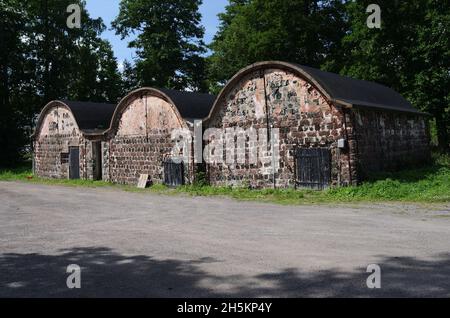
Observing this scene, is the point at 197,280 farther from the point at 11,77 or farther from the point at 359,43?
the point at 11,77

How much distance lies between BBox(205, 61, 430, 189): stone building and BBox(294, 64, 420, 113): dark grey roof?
0.20 feet

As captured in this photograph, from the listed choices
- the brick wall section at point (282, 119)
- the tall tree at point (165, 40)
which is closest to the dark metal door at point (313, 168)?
the brick wall section at point (282, 119)

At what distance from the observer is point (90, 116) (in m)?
27.6

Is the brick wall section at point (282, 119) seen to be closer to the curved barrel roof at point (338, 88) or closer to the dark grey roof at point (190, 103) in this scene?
the curved barrel roof at point (338, 88)

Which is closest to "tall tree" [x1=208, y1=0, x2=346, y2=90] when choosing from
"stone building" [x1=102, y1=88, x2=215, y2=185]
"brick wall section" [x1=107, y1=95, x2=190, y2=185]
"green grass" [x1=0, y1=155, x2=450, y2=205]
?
"stone building" [x1=102, y1=88, x2=215, y2=185]

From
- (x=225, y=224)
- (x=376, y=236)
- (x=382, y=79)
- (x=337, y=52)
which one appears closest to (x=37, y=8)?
(x=337, y=52)

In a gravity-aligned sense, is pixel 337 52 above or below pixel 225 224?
above

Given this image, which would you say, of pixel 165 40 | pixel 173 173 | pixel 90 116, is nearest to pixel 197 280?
pixel 173 173

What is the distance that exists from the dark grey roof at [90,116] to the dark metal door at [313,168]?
46.6ft

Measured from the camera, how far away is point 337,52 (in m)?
34.6

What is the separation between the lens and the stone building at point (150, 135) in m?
20.4
